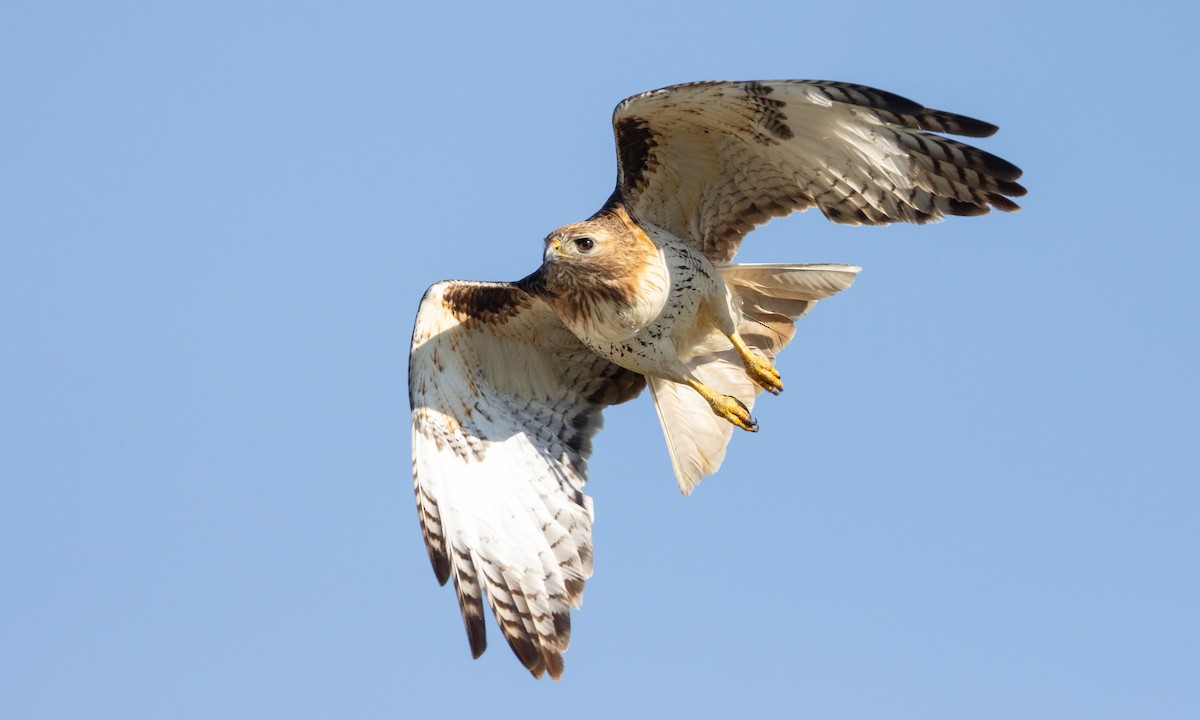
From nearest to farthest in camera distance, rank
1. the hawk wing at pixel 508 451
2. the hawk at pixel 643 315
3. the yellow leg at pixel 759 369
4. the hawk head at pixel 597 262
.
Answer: the hawk at pixel 643 315 < the hawk head at pixel 597 262 < the hawk wing at pixel 508 451 < the yellow leg at pixel 759 369

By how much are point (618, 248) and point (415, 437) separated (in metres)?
1.64

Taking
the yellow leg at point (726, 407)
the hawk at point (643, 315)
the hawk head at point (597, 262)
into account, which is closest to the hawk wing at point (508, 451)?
the hawk at point (643, 315)

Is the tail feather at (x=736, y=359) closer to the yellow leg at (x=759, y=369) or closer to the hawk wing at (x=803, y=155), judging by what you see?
the yellow leg at (x=759, y=369)

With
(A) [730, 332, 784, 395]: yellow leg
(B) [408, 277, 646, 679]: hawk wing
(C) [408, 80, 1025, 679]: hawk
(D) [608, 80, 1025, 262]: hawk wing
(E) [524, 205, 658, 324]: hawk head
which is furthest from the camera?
(A) [730, 332, 784, 395]: yellow leg

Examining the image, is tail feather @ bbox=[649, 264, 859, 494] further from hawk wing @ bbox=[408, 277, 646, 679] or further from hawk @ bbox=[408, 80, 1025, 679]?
hawk wing @ bbox=[408, 277, 646, 679]

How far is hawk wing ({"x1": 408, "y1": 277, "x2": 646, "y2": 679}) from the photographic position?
904cm

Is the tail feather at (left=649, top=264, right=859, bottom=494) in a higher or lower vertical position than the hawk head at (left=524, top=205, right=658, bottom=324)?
lower

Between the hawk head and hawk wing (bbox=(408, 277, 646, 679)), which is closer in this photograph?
the hawk head

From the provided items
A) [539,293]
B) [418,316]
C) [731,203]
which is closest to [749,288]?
[731,203]

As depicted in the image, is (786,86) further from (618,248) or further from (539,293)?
(539,293)

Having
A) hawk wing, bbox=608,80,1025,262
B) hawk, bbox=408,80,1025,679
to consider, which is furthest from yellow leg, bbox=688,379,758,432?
hawk wing, bbox=608,80,1025,262

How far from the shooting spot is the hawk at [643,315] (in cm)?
856

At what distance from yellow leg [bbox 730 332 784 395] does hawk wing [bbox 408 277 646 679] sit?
91cm

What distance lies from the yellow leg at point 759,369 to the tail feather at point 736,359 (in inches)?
7.8
